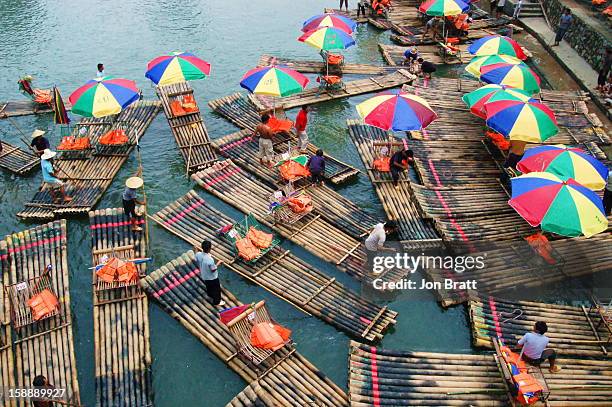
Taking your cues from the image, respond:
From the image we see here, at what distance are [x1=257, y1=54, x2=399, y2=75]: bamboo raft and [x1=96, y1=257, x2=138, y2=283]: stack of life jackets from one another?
1456cm

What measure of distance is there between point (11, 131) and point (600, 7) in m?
29.7

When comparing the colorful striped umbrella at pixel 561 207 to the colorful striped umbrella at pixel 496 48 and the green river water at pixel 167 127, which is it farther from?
the colorful striped umbrella at pixel 496 48

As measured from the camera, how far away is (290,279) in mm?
13586

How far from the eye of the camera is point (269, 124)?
19109mm

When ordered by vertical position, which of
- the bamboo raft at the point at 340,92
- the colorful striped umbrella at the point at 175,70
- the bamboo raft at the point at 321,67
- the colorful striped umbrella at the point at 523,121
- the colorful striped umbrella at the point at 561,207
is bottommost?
the bamboo raft at the point at 340,92

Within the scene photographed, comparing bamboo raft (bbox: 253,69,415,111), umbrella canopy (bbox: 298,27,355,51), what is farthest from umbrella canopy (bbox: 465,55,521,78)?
umbrella canopy (bbox: 298,27,355,51)

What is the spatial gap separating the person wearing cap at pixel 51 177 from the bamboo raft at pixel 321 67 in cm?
1210

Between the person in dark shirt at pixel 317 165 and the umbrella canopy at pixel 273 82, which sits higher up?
the umbrella canopy at pixel 273 82

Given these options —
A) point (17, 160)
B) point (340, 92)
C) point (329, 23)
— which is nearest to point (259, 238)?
point (17, 160)

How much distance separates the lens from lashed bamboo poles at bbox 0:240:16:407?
35.9 ft

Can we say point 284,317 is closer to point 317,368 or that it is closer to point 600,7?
point 317,368

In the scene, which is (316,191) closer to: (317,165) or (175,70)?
(317,165)

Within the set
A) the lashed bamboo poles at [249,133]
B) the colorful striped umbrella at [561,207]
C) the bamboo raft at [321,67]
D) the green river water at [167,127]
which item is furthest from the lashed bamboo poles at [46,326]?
the bamboo raft at [321,67]

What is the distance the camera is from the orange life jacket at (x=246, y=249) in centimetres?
1381
